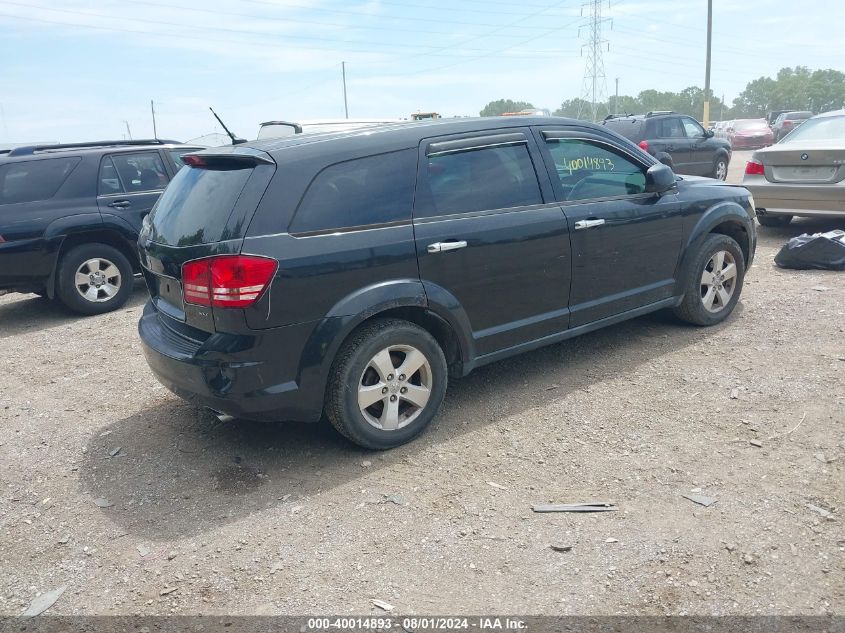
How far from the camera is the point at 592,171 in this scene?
481 centimetres

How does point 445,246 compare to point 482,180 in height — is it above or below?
below

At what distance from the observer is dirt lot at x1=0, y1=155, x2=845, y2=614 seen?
2742mm

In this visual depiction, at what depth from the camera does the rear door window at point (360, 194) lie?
3600 millimetres

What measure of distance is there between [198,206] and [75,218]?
4.26 metres

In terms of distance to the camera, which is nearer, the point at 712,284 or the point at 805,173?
the point at 712,284

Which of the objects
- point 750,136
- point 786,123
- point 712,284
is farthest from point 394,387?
point 786,123

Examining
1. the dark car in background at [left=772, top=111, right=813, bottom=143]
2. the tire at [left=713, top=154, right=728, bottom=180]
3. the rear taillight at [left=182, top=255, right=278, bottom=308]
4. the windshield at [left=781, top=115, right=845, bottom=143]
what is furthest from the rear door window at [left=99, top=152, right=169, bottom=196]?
the dark car in background at [left=772, top=111, right=813, bottom=143]

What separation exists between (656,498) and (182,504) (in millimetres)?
2330

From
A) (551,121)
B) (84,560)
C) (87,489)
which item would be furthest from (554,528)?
(551,121)

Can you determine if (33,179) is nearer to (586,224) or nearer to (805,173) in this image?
(586,224)

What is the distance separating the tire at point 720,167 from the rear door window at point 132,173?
12.7 m

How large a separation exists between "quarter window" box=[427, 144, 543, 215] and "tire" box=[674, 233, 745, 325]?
69.4 inches

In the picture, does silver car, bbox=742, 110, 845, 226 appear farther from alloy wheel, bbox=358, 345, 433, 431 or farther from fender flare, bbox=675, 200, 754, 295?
alloy wheel, bbox=358, 345, 433, 431

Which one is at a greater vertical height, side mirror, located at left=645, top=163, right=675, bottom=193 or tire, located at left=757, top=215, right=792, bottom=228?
side mirror, located at left=645, top=163, right=675, bottom=193
